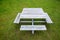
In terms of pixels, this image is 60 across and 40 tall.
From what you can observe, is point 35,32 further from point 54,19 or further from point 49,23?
point 54,19

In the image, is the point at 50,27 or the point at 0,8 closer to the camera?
the point at 50,27

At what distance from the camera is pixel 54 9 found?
355 cm

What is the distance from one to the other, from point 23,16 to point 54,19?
0.88 meters

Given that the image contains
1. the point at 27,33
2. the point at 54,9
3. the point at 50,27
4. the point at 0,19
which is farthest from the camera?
the point at 54,9

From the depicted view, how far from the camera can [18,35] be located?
2.26 metres

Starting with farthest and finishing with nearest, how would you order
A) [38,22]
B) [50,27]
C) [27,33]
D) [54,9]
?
1. [54,9]
2. [38,22]
3. [50,27]
4. [27,33]

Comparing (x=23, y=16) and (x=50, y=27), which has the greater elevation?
(x=23, y=16)

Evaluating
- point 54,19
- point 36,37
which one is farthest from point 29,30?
point 54,19

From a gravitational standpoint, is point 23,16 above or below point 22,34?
above

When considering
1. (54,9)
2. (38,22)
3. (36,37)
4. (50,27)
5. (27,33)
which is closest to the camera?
(36,37)

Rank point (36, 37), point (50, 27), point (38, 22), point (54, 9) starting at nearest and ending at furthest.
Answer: point (36, 37) → point (50, 27) → point (38, 22) → point (54, 9)

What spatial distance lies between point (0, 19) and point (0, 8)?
2.74 feet

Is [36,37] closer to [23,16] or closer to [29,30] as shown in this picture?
[29,30]

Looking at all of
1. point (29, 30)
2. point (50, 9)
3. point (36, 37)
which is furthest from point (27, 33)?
point (50, 9)
